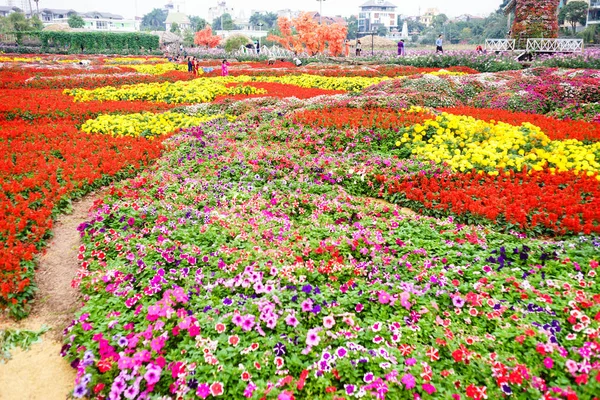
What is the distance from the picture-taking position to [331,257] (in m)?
4.55

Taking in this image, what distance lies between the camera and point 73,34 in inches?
1889

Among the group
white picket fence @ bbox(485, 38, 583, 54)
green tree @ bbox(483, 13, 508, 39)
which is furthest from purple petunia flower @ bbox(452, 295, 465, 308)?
green tree @ bbox(483, 13, 508, 39)

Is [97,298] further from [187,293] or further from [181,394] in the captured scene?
[181,394]

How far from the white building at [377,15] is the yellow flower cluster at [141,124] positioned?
148m

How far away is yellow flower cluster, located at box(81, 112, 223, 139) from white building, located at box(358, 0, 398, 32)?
147964 millimetres

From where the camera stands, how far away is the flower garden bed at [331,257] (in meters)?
3.12

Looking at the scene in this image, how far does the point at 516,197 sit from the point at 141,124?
8832 mm

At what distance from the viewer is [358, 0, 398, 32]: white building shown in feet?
486

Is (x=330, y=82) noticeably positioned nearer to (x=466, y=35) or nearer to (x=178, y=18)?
(x=466, y=35)

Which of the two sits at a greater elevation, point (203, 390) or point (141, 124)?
point (141, 124)

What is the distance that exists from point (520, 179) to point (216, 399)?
5.69 metres

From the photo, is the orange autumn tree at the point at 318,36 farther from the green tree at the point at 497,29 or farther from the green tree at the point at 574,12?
the green tree at the point at 497,29

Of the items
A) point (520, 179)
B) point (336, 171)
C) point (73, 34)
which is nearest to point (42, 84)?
point (336, 171)

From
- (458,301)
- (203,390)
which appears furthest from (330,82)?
(203,390)
